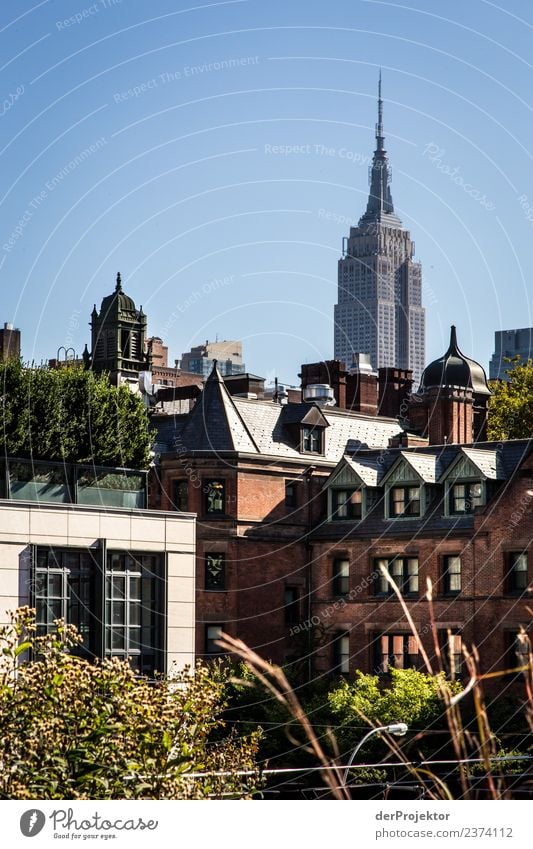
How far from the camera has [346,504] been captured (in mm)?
75375

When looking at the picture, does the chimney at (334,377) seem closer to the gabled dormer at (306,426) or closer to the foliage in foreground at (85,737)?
the gabled dormer at (306,426)

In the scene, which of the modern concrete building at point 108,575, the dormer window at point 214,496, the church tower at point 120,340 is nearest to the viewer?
the modern concrete building at point 108,575

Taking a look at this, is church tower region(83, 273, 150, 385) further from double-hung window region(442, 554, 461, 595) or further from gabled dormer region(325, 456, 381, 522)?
double-hung window region(442, 554, 461, 595)

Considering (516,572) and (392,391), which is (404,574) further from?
(392,391)

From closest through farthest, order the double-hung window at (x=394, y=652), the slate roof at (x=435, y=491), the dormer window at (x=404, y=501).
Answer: the double-hung window at (x=394, y=652) < the slate roof at (x=435, y=491) < the dormer window at (x=404, y=501)

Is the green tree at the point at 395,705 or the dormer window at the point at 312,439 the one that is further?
the dormer window at the point at 312,439

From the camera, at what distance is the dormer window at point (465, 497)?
2773 inches

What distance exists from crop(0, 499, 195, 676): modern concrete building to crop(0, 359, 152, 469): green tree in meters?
5.47

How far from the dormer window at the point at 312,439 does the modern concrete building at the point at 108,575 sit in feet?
70.5

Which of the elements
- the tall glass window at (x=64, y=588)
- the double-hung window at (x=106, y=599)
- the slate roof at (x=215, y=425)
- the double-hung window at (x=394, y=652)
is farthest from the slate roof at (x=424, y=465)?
the tall glass window at (x=64, y=588)

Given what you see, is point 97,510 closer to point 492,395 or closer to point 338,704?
point 338,704

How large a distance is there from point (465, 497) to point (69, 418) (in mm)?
19408

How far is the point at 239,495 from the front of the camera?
245 ft
